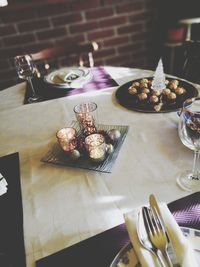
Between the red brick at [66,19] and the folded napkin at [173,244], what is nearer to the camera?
the folded napkin at [173,244]

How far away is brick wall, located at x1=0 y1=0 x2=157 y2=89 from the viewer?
1847 millimetres

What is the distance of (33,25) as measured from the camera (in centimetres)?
188

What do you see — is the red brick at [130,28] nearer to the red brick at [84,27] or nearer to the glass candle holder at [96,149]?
the red brick at [84,27]

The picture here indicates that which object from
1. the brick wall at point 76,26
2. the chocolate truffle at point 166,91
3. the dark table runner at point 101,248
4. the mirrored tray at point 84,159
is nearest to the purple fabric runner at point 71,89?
the chocolate truffle at point 166,91

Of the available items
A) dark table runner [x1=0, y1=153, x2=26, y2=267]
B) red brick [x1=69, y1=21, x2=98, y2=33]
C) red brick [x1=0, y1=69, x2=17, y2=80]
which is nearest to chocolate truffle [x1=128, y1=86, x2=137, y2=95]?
dark table runner [x1=0, y1=153, x2=26, y2=267]

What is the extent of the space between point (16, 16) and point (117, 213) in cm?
178

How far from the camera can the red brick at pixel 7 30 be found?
185 cm

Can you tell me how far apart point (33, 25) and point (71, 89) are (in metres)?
1.10

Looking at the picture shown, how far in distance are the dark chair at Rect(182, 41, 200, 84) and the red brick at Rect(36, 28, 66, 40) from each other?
1.13 metres

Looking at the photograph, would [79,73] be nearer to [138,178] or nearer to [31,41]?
[138,178]

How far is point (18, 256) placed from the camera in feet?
1.56

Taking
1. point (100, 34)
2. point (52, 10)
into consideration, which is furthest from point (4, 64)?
point (100, 34)

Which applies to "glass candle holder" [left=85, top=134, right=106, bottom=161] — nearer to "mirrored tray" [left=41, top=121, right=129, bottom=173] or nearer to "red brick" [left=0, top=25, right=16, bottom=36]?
"mirrored tray" [left=41, top=121, right=129, bottom=173]

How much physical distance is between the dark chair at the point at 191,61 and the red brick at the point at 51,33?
3.72 feet
